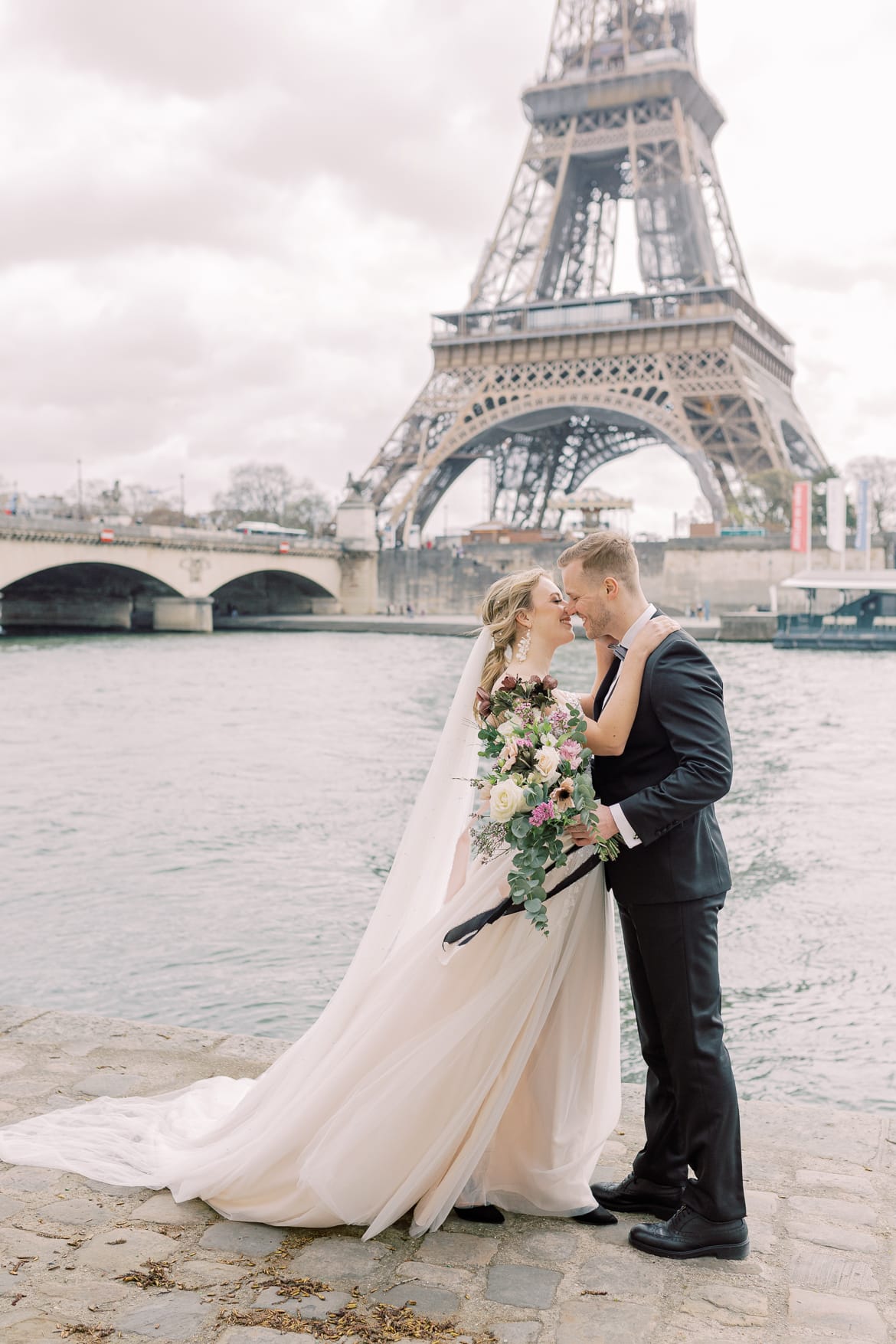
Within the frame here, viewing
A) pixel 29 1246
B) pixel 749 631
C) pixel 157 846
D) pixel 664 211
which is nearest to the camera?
pixel 29 1246

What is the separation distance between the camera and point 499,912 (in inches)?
121

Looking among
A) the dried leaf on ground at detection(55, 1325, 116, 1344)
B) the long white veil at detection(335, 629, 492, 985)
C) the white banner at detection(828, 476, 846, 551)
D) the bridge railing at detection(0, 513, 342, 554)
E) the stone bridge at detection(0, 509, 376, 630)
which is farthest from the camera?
the white banner at detection(828, 476, 846, 551)

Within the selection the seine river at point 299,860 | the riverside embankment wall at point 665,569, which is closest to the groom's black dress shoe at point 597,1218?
the seine river at point 299,860

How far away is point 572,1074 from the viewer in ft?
10.7

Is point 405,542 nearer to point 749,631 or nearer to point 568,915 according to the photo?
point 749,631

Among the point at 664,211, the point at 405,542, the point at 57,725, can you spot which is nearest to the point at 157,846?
the point at 57,725

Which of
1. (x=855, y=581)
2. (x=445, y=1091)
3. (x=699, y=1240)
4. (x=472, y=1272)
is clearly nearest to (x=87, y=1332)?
(x=472, y=1272)

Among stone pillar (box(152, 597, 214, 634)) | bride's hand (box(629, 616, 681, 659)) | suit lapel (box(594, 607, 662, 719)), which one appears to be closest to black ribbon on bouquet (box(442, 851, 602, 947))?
suit lapel (box(594, 607, 662, 719))

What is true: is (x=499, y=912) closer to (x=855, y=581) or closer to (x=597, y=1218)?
(x=597, y=1218)

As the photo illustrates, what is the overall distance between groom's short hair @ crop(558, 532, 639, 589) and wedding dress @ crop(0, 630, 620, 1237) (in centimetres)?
41

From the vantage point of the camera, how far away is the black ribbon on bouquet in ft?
10.1

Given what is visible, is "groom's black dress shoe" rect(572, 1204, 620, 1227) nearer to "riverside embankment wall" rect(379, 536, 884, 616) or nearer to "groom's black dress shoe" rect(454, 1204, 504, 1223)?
"groom's black dress shoe" rect(454, 1204, 504, 1223)

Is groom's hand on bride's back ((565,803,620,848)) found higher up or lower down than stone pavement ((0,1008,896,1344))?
higher up

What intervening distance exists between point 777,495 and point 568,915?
147ft
